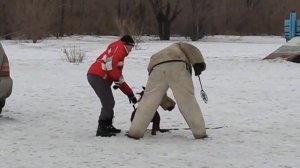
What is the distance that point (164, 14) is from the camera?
192 ft

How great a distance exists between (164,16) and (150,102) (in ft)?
169

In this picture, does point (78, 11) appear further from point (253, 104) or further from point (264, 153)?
point (264, 153)

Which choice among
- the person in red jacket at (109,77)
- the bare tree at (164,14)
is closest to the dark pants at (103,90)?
the person in red jacket at (109,77)

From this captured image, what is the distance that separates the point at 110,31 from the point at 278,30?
19.4 m

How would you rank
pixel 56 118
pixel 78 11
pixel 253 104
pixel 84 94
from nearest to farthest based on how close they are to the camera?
pixel 56 118, pixel 253 104, pixel 84 94, pixel 78 11

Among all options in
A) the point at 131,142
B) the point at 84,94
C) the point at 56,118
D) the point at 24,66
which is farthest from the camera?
the point at 24,66

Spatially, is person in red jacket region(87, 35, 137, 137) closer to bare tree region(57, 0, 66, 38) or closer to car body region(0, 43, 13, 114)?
car body region(0, 43, 13, 114)

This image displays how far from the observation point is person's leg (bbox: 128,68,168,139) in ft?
24.6

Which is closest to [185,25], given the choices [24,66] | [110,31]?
[110,31]

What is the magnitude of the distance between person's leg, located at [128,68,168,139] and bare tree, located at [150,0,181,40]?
5022cm

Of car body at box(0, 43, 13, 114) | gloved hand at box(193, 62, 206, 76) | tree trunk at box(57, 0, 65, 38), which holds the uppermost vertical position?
gloved hand at box(193, 62, 206, 76)

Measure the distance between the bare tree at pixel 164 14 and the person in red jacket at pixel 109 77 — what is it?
50.1 meters

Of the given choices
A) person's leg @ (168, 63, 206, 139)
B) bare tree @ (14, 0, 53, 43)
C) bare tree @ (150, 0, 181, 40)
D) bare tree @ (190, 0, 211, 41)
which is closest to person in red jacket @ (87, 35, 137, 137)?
person's leg @ (168, 63, 206, 139)

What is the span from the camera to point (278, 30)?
216 feet
